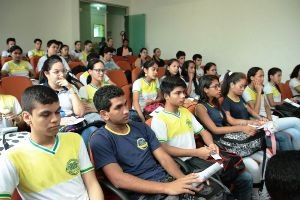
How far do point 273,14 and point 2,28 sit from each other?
6896 millimetres

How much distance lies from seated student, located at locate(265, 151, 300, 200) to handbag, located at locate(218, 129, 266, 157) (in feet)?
5.33

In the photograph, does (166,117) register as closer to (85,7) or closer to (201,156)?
(201,156)

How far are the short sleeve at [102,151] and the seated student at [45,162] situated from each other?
0.15m

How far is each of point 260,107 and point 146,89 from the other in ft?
4.84

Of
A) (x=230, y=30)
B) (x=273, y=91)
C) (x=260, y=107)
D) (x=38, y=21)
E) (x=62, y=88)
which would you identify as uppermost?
(x=38, y=21)

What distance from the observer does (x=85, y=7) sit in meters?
10.8

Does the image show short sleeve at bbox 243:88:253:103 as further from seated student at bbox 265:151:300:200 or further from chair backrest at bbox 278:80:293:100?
seated student at bbox 265:151:300:200

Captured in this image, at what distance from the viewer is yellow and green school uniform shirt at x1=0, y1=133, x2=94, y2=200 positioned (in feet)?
4.29

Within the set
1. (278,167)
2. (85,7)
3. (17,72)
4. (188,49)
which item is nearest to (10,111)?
(278,167)

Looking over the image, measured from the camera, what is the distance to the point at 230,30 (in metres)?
7.79

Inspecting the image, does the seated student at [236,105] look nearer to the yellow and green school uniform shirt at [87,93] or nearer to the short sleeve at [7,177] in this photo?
the yellow and green school uniform shirt at [87,93]

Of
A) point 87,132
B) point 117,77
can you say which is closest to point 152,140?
point 87,132

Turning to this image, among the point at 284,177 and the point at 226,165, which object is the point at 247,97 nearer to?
the point at 226,165

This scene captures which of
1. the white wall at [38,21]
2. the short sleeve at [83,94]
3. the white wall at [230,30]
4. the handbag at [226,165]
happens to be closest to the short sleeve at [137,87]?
the short sleeve at [83,94]
